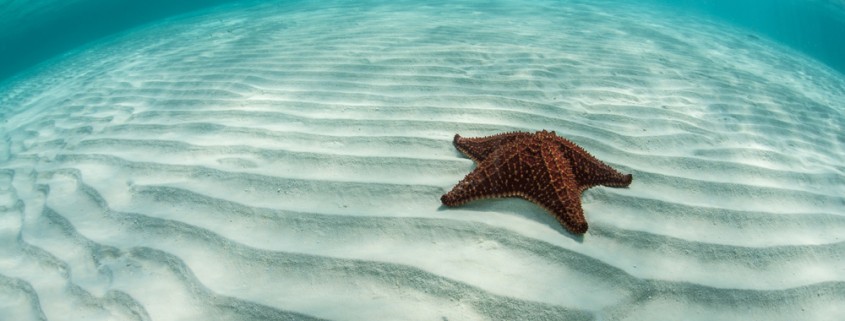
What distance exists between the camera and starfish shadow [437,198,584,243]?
2.50 m

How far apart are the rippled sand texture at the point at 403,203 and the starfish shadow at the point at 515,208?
21mm

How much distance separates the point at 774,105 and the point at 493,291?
582 cm

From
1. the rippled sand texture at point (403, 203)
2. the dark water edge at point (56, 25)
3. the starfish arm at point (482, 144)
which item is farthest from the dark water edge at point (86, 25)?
the starfish arm at point (482, 144)

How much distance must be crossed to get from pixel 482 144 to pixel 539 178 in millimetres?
680

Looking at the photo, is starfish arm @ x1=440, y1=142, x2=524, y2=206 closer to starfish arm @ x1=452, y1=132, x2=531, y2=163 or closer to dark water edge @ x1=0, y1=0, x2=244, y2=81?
starfish arm @ x1=452, y1=132, x2=531, y2=163

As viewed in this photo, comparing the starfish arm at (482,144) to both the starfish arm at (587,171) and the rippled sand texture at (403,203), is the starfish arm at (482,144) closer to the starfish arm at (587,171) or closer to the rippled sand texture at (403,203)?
the rippled sand texture at (403,203)

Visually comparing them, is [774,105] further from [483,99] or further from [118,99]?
[118,99]

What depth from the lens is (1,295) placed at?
2.39 metres

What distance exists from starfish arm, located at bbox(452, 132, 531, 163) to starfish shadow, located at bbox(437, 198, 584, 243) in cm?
47

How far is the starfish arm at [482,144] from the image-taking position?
292cm

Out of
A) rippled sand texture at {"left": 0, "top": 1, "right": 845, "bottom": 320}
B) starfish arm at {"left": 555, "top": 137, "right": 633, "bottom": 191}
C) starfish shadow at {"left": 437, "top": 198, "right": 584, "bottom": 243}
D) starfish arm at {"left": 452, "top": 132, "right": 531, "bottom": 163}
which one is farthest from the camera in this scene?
starfish arm at {"left": 452, "top": 132, "right": 531, "bottom": 163}

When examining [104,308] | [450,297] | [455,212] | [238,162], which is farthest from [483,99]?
[104,308]

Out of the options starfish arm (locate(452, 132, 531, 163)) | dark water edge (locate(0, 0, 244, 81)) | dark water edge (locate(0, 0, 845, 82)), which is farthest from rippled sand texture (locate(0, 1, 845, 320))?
dark water edge (locate(0, 0, 244, 81))

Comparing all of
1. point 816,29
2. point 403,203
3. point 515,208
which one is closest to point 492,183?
point 515,208
